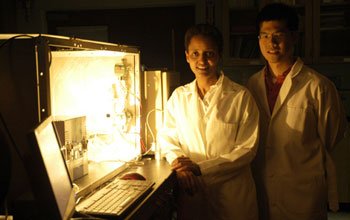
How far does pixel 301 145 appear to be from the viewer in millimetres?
1765

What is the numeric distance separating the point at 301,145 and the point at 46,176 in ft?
4.36

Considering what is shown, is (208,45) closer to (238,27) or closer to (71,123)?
(71,123)

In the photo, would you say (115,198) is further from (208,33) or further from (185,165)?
(208,33)

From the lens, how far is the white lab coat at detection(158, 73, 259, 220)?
62.3 inches

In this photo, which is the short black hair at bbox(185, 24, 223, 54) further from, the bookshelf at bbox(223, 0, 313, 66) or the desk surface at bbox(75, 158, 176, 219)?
the bookshelf at bbox(223, 0, 313, 66)

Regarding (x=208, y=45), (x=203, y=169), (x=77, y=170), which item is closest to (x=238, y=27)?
(x=208, y=45)

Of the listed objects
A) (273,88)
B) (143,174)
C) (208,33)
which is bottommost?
(143,174)

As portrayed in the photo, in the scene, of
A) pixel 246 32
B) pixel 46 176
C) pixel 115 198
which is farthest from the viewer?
pixel 246 32

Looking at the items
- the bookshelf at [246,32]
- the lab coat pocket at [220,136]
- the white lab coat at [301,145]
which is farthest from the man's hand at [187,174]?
the bookshelf at [246,32]

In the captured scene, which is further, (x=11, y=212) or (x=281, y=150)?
(x=281, y=150)

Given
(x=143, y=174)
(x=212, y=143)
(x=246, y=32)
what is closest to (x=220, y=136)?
(x=212, y=143)

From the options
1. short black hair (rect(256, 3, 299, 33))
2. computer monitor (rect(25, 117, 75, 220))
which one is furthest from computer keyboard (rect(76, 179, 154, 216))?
short black hair (rect(256, 3, 299, 33))

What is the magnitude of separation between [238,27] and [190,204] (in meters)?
2.13

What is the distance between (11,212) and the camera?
1087 millimetres
